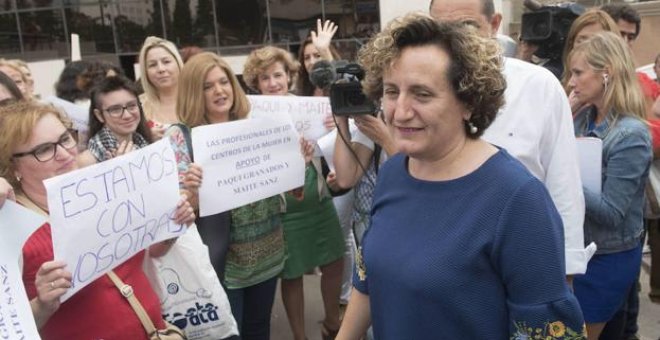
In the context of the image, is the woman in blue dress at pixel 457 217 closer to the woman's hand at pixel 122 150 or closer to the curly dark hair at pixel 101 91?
the woman's hand at pixel 122 150

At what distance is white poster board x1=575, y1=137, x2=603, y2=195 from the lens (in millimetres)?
2451

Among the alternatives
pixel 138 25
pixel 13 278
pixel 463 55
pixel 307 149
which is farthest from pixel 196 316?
pixel 138 25

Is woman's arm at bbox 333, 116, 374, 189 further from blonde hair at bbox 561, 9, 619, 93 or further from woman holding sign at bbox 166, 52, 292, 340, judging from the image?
blonde hair at bbox 561, 9, 619, 93

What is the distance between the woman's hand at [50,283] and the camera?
1.71m

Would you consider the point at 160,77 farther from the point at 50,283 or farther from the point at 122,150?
the point at 50,283

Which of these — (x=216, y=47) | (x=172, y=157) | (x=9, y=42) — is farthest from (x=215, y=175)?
(x=9, y=42)

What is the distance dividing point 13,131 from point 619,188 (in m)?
2.38

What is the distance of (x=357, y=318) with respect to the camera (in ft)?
6.12

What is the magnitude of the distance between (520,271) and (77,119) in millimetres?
3199

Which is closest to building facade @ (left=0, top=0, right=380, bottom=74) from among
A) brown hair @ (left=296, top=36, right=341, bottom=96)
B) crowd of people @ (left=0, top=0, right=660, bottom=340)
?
brown hair @ (left=296, top=36, right=341, bottom=96)

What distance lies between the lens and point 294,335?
3738 millimetres

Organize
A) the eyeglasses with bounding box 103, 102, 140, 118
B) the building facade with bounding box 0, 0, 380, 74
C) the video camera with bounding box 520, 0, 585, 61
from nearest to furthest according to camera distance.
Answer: the eyeglasses with bounding box 103, 102, 140, 118, the video camera with bounding box 520, 0, 585, 61, the building facade with bounding box 0, 0, 380, 74

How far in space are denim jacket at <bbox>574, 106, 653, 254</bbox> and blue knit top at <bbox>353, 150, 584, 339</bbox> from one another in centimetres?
123

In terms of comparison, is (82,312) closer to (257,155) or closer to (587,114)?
(257,155)
